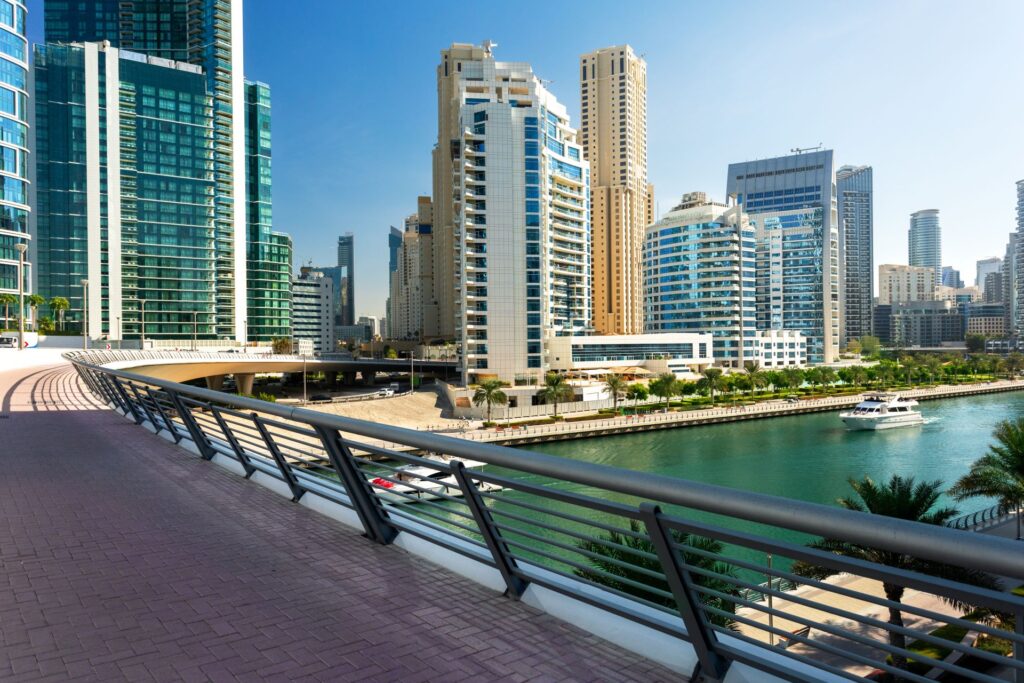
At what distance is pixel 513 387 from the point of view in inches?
2559

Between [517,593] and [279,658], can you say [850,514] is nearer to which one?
[517,593]

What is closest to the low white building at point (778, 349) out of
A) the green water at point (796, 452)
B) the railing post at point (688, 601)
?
the green water at point (796, 452)

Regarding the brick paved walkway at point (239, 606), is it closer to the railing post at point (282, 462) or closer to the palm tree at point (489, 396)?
the railing post at point (282, 462)

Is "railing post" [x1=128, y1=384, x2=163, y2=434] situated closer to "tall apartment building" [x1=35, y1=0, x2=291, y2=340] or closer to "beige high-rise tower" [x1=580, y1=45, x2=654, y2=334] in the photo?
"tall apartment building" [x1=35, y1=0, x2=291, y2=340]

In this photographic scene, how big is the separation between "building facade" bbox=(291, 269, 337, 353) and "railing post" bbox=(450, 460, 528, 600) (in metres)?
168

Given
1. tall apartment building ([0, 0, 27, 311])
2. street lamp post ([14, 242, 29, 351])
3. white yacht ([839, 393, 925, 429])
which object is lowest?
white yacht ([839, 393, 925, 429])

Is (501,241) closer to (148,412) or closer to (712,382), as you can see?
(712,382)

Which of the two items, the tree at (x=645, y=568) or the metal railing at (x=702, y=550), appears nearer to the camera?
the metal railing at (x=702, y=550)

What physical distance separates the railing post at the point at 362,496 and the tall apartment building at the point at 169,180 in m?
91.8

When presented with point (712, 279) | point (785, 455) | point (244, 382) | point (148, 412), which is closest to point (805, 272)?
point (712, 279)

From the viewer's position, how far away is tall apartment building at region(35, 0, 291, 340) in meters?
83.8

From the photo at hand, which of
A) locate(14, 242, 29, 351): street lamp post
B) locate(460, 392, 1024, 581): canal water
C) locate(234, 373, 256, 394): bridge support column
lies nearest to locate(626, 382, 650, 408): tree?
locate(460, 392, 1024, 581): canal water

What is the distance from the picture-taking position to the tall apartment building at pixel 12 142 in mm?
55219

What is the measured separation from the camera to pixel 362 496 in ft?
17.2
